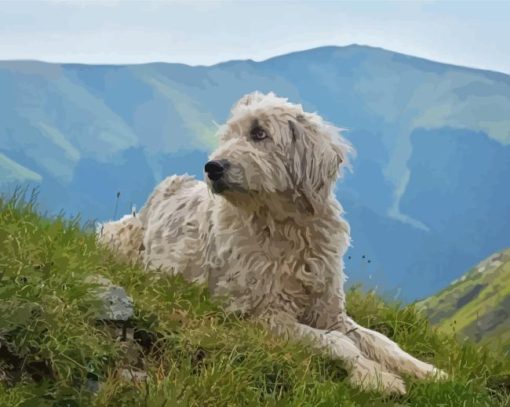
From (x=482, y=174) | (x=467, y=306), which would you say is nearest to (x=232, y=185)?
(x=482, y=174)

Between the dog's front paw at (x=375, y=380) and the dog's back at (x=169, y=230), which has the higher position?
the dog's back at (x=169, y=230)

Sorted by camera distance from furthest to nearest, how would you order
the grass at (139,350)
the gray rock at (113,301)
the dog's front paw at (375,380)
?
the dog's front paw at (375,380) < the gray rock at (113,301) < the grass at (139,350)

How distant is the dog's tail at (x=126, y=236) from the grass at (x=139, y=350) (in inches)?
42.9

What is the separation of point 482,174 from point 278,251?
12.3m

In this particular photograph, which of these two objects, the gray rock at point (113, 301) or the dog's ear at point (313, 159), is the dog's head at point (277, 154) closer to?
the dog's ear at point (313, 159)

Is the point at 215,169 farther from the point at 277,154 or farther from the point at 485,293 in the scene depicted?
the point at 485,293

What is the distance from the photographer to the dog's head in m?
7.79

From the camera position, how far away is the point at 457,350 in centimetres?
927

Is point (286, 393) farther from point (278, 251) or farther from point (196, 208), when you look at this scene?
point (196, 208)

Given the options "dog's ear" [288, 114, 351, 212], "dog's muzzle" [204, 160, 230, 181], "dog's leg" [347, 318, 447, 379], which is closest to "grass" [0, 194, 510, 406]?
"dog's leg" [347, 318, 447, 379]

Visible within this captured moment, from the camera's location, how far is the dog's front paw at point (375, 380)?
7.48 metres

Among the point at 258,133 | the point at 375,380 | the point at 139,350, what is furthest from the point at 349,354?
the point at 258,133

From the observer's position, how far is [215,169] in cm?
768

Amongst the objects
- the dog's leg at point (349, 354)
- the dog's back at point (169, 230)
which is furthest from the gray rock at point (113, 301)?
the dog's back at point (169, 230)
